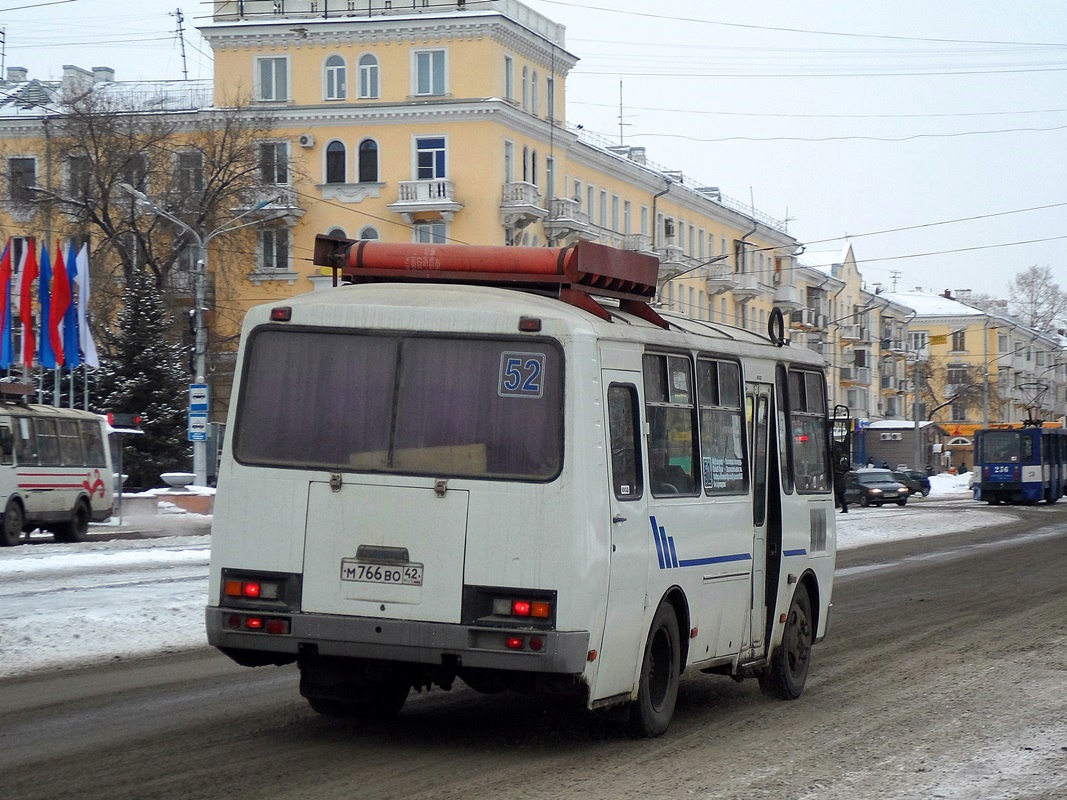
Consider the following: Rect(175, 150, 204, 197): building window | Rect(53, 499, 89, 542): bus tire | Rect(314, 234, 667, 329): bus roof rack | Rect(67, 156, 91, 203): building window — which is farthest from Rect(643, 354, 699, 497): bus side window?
Rect(67, 156, 91, 203): building window

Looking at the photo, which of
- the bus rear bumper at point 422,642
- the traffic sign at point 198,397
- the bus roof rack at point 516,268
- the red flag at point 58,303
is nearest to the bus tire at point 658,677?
the bus rear bumper at point 422,642

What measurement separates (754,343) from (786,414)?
0.65m

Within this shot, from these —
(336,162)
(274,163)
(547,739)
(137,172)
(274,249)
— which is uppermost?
(336,162)

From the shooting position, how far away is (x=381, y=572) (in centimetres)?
838

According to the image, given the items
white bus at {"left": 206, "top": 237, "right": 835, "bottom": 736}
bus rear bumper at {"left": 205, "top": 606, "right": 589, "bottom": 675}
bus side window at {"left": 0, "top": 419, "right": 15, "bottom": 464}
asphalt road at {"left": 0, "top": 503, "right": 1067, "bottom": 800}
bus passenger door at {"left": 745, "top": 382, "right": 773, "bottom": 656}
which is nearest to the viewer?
asphalt road at {"left": 0, "top": 503, "right": 1067, "bottom": 800}

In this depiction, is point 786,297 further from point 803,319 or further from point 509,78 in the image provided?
point 509,78

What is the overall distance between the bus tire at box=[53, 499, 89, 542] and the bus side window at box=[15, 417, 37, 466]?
1.91 metres

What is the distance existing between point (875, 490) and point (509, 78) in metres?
20.2

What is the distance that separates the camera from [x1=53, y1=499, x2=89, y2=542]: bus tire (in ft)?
110

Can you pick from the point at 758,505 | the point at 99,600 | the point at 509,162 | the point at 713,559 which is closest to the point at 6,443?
the point at 99,600

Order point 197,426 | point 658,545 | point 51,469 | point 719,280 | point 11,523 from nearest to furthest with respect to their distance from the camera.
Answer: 1. point 658,545
2. point 11,523
3. point 51,469
4. point 197,426
5. point 719,280

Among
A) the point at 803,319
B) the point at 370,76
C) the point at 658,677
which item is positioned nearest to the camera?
the point at 658,677

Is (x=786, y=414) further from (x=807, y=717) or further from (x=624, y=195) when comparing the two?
(x=624, y=195)

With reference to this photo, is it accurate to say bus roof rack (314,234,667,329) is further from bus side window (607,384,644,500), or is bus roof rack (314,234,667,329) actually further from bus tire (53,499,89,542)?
bus tire (53,499,89,542)
